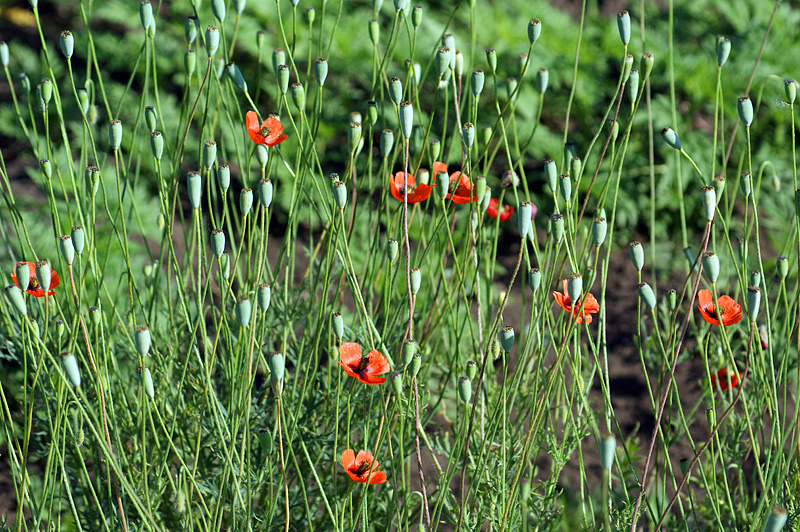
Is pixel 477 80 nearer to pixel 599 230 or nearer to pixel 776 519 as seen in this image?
pixel 599 230

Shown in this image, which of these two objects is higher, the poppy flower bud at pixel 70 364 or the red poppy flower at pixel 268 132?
the red poppy flower at pixel 268 132

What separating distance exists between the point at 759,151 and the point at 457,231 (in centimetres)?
101

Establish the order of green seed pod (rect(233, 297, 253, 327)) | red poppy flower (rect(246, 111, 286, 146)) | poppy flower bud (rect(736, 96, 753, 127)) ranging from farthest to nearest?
red poppy flower (rect(246, 111, 286, 146)), poppy flower bud (rect(736, 96, 753, 127)), green seed pod (rect(233, 297, 253, 327))

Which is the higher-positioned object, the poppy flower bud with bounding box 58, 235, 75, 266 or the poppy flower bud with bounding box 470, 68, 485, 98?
the poppy flower bud with bounding box 470, 68, 485, 98

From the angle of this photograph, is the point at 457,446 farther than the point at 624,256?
No

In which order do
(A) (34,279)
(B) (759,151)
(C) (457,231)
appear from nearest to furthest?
1. (A) (34,279)
2. (C) (457,231)
3. (B) (759,151)

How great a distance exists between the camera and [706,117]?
2967mm

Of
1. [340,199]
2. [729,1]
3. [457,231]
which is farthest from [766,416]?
[729,1]

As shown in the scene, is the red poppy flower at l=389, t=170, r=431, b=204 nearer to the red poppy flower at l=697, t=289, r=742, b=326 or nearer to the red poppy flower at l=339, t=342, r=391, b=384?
the red poppy flower at l=339, t=342, r=391, b=384

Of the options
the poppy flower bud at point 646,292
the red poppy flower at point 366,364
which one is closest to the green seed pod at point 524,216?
the poppy flower bud at point 646,292

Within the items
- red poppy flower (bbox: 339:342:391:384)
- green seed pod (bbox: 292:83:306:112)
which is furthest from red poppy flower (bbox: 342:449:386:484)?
green seed pod (bbox: 292:83:306:112)

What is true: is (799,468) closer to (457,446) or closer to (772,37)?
(457,446)

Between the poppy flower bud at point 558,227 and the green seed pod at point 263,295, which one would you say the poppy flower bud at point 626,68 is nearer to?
the poppy flower bud at point 558,227

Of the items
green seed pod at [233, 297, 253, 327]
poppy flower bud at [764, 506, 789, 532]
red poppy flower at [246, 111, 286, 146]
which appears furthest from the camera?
red poppy flower at [246, 111, 286, 146]
